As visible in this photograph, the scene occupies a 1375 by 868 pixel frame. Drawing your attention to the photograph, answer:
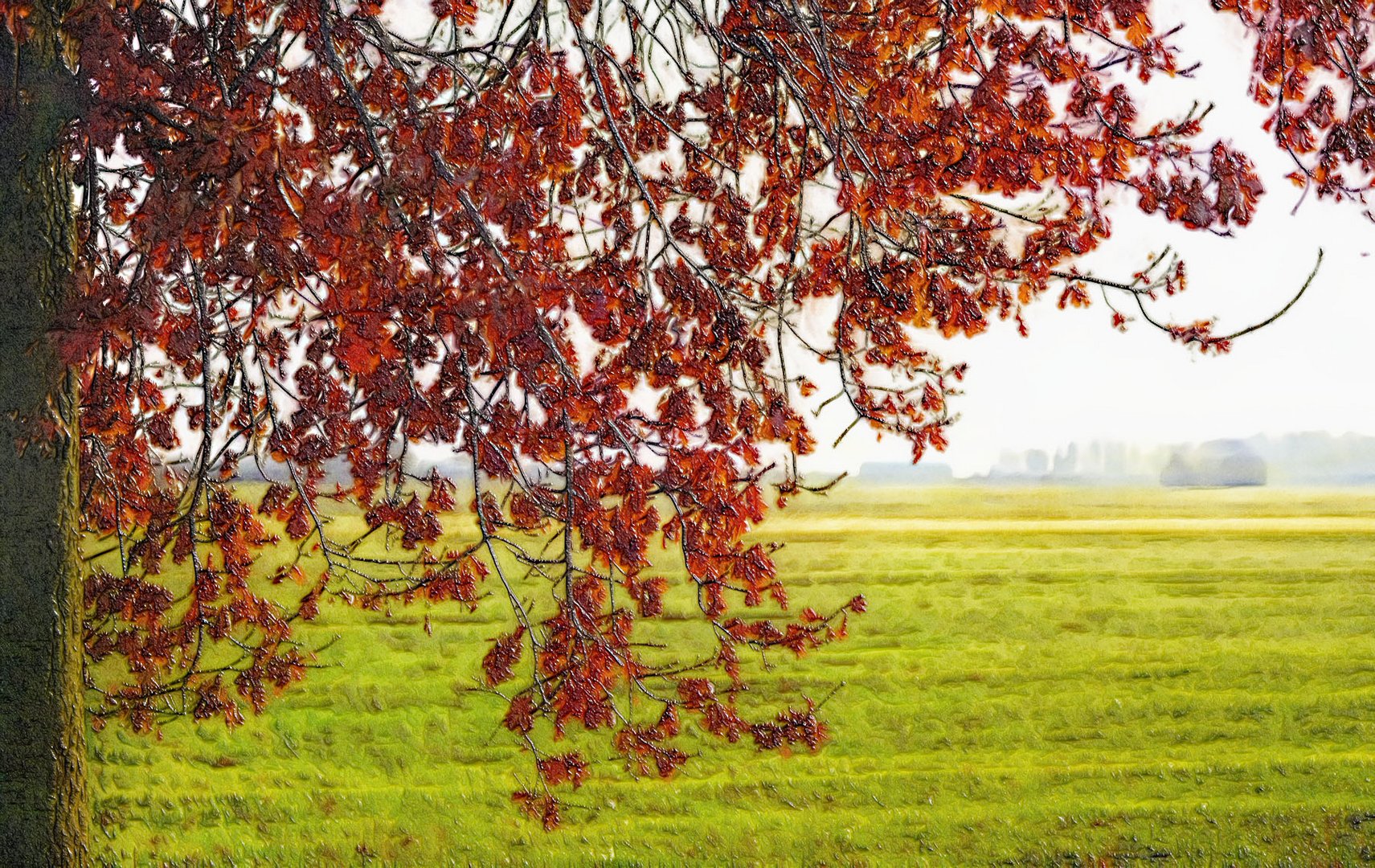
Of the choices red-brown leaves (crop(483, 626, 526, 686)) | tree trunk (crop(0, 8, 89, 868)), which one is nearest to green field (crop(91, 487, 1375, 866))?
tree trunk (crop(0, 8, 89, 868))

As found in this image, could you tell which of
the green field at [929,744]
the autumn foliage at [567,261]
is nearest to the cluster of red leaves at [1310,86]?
the autumn foliage at [567,261]

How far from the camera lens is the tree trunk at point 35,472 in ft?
14.8

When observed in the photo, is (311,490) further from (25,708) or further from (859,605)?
(859,605)

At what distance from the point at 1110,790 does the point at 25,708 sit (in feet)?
28.6

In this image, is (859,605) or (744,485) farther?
(859,605)

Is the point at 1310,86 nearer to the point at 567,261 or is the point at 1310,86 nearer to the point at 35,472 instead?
the point at 567,261

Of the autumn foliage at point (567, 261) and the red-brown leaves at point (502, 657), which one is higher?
the autumn foliage at point (567, 261)

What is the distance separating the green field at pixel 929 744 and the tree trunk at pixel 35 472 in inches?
158

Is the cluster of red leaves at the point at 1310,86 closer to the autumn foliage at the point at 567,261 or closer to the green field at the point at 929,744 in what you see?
the autumn foliage at the point at 567,261

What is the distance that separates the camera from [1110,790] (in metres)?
9.63

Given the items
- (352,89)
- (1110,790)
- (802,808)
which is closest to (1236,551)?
(1110,790)

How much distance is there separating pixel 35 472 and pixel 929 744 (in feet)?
28.8

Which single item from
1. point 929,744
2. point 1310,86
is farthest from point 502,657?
point 929,744

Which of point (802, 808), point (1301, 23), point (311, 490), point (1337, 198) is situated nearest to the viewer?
point (1301, 23)
